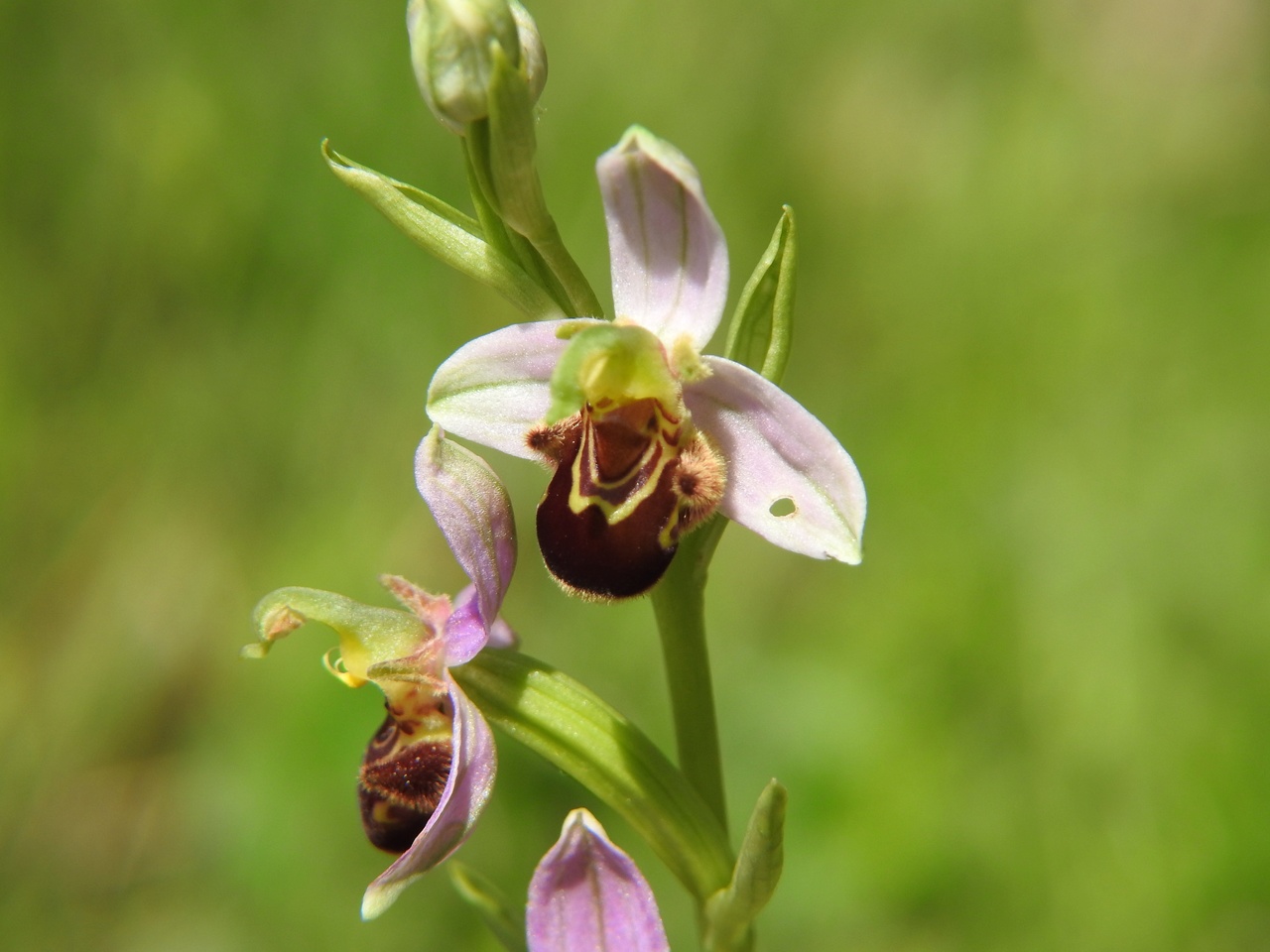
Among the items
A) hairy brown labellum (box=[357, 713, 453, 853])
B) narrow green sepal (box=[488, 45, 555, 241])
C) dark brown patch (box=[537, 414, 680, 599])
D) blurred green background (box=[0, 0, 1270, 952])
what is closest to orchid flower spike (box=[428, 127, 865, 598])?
dark brown patch (box=[537, 414, 680, 599])

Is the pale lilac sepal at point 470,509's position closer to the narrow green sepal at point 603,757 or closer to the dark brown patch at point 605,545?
the dark brown patch at point 605,545

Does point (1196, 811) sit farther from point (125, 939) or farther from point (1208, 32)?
point (1208, 32)

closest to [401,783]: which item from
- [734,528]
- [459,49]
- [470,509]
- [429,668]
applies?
[429,668]

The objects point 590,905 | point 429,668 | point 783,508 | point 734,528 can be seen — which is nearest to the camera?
point 590,905

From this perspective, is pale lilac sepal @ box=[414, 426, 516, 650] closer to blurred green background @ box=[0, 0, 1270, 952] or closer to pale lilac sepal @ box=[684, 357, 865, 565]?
pale lilac sepal @ box=[684, 357, 865, 565]

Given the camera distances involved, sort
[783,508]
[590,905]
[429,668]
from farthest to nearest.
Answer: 1. [783,508]
2. [429,668]
3. [590,905]

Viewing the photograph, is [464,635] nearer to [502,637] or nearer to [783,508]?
[502,637]

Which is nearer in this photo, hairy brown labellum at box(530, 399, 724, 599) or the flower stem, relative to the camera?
hairy brown labellum at box(530, 399, 724, 599)
